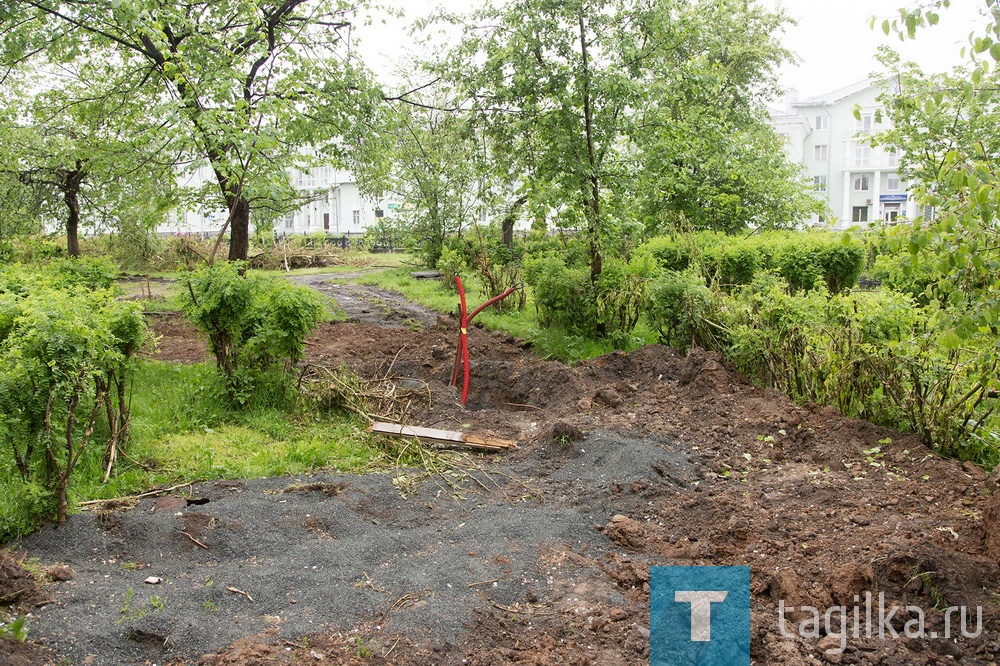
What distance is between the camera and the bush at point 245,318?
22.3 ft

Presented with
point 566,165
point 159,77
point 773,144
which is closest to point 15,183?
point 159,77

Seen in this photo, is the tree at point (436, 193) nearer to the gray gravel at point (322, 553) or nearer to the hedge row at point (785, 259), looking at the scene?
→ the hedge row at point (785, 259)

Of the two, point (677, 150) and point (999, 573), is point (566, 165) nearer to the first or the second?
point (677, 150)

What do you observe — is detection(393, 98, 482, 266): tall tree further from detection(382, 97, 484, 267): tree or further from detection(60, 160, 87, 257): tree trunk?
detection(60, 160, 87, 257): tree trunk

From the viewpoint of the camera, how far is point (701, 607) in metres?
3.68

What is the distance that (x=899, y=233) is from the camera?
131 inches

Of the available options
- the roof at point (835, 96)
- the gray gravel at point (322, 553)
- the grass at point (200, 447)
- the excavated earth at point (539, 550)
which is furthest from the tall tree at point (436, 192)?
the roof at point (835, 96)

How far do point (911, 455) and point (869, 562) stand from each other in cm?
173

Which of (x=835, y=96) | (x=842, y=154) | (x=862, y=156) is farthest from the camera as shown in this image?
(x=842, y=154)

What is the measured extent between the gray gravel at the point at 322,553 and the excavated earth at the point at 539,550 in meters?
0.01

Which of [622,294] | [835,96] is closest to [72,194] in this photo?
[622,294]

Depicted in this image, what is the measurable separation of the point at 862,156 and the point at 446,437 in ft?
170

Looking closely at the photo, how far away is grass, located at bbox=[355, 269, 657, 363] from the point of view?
32.0 feet

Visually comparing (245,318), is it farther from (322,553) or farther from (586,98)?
(586,98)
